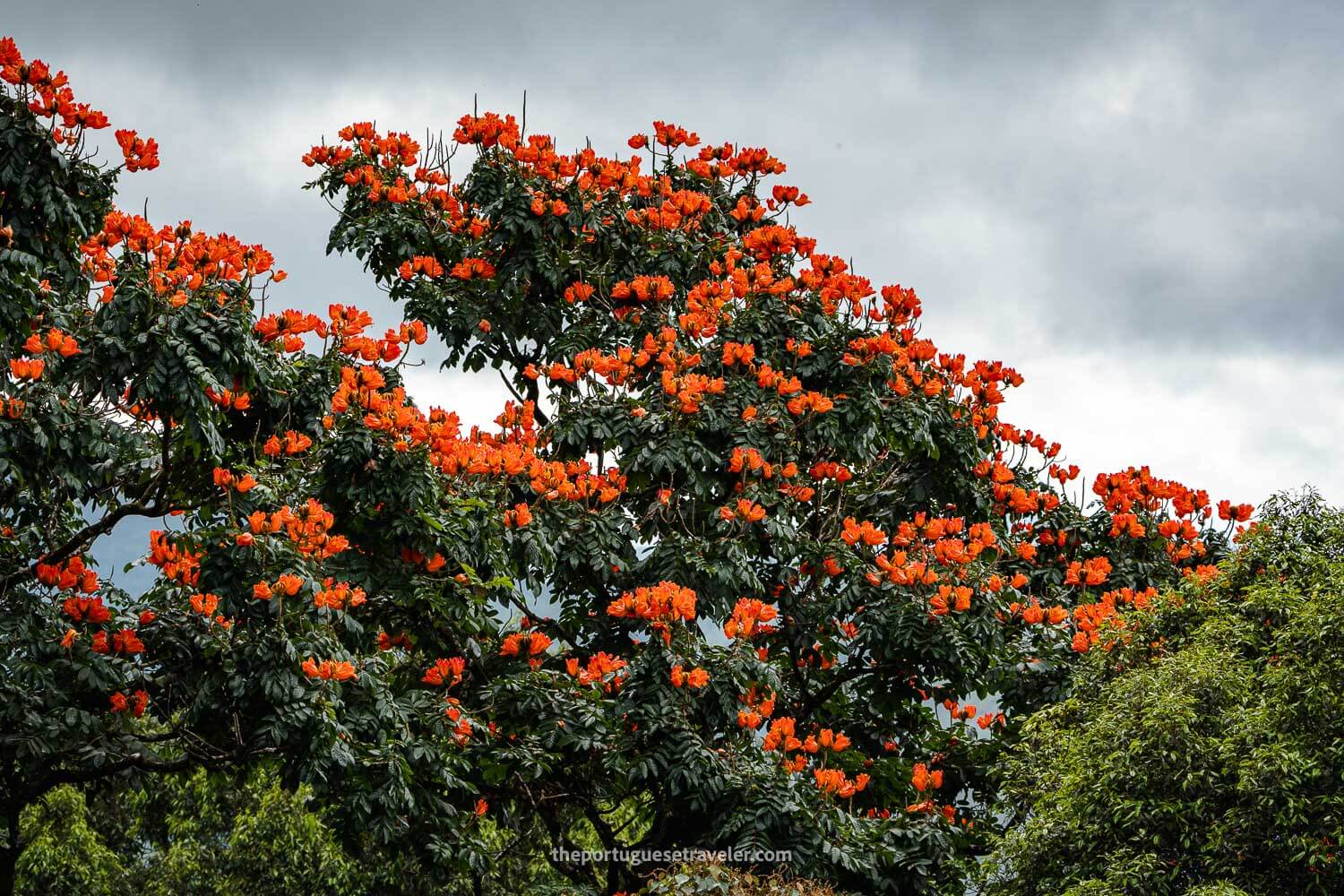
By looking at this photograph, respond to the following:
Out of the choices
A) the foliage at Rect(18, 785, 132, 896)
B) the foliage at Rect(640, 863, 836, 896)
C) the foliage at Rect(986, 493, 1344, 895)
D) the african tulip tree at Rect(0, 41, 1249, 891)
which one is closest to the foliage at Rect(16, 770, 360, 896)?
the foliage at Rect(18, 785, 132, 896)

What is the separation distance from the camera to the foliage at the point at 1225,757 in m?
7.78

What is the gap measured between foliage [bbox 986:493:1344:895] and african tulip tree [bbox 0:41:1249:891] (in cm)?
143

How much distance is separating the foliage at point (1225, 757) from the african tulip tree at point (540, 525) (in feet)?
4.70

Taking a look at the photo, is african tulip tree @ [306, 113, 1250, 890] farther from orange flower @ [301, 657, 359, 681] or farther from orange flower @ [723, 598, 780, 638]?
orange flower @ [301, 657, 359, 681]

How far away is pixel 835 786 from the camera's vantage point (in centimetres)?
1049

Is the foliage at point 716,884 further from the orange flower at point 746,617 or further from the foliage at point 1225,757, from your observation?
the orange flower at point 746,617

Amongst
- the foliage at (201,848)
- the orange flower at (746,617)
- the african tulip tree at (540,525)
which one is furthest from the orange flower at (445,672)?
the foliage at (201,848)

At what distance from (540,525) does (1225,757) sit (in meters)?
5.23

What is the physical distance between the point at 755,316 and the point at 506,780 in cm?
475

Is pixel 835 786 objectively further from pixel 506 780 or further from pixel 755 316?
pixel 755 316

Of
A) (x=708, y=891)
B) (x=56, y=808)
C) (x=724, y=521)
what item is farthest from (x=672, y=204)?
(x=56, y=808)

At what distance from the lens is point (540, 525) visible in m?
10.8

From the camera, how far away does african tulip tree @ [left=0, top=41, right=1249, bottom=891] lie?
916 centimetres

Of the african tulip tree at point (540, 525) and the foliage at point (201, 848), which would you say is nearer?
the african tulip tree at point (540, 525)
